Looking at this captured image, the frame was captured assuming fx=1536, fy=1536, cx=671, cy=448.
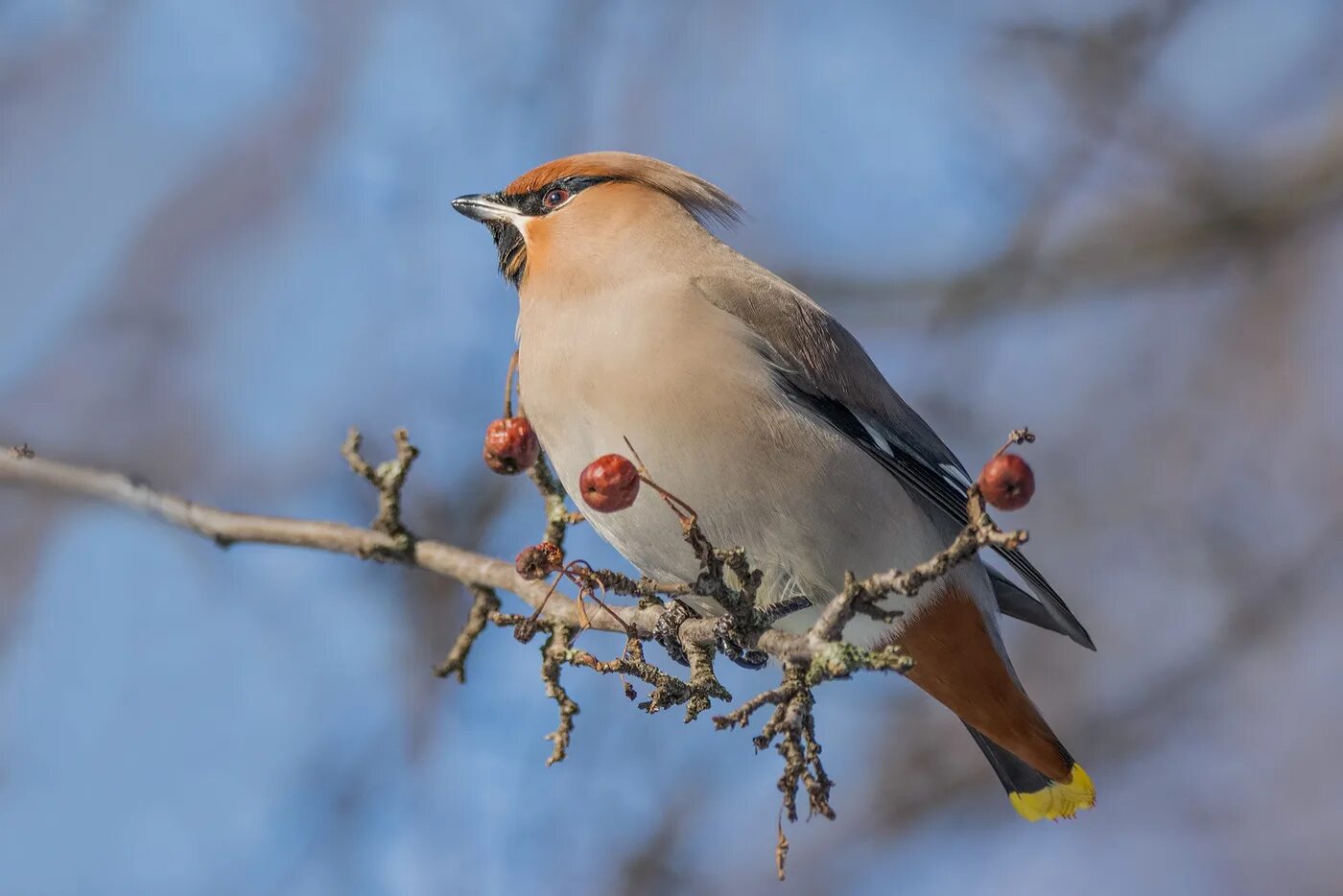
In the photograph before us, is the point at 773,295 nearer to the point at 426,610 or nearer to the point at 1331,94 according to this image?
the point at 426,610


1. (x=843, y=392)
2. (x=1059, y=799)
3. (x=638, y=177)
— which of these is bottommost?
(x=1059, y=799)

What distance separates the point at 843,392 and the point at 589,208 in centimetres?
99

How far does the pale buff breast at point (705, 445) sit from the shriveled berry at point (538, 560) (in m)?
0.44

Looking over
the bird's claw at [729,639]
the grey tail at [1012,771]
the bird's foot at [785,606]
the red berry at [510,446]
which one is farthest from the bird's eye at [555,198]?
the grey tail at [1012,771]

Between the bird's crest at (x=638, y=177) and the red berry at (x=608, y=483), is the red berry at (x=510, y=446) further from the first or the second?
the bird's crest at (x=638, y=177)

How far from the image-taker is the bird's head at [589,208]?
454cm

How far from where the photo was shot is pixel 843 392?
428 cm

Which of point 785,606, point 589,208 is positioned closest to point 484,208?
point 589,208

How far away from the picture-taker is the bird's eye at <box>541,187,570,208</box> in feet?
15.6

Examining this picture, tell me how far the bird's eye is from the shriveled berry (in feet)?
5.32

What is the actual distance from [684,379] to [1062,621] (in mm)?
1283

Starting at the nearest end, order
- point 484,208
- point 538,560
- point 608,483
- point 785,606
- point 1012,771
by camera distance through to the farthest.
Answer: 1. point 608,483
2. point 538,560
3. point 785,606
4. point 1012,771
5. point 484,208

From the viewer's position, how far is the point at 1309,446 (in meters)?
7.12

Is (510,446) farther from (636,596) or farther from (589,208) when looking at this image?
(589,208)
